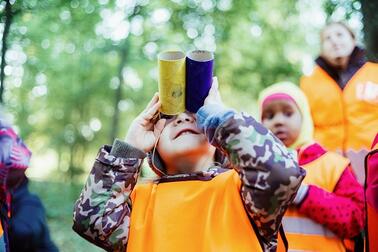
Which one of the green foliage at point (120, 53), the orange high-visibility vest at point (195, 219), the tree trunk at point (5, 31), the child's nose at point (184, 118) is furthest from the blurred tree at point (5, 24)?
the orange high-visibility vest at point (195, 219)

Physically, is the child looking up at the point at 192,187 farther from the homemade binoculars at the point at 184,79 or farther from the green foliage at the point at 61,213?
the green foliage at the point at 61,213

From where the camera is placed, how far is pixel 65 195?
10.1m

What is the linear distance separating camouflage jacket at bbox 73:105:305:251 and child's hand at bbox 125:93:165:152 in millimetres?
54

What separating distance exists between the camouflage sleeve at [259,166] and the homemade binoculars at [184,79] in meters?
0.20

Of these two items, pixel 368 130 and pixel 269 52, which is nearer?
pixel 368 130

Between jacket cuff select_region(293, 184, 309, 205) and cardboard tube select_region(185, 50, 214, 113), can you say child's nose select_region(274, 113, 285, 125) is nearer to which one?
jacket cuff select_region(293, 184, 309, 205)

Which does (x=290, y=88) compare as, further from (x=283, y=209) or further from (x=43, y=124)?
(x=43, y=124)

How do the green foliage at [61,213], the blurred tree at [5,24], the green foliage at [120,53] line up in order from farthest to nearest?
the green foliage at [120,53] < the green foliage at [61,213] < the blurred tree at [5,24]

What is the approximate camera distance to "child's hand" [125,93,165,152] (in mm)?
1914

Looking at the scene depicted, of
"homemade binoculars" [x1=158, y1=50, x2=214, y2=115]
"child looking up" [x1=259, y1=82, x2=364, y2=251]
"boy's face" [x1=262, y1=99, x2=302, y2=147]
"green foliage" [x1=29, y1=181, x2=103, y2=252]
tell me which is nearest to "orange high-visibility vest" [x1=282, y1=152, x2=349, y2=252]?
"child looking up" [x1=259, y1=82, x2=364, y2=251]

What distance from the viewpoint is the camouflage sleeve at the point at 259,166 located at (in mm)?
1598

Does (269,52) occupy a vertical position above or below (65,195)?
above

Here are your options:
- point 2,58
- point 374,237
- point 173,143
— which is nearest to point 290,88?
point 374,237

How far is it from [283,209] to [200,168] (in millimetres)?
383
